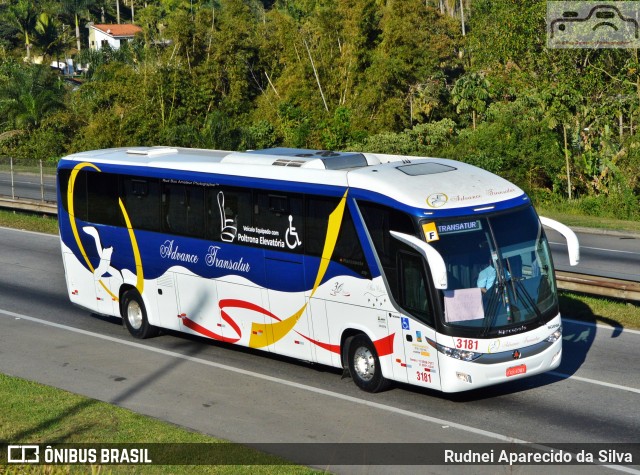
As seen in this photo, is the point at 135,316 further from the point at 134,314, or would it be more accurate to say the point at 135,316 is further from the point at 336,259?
the point at 336,259

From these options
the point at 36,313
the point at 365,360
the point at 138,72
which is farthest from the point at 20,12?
the point at 365,360

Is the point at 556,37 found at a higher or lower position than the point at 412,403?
higher

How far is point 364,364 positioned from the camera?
14469 millimetres

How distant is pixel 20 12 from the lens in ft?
312

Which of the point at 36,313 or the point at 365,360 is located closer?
the point at 365,360

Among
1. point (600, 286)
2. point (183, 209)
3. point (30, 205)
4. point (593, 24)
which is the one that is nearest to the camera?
point (183, 209)

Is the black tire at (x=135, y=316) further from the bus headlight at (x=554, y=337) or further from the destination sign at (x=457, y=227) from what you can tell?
the bus headlight at (x=554, y=337)

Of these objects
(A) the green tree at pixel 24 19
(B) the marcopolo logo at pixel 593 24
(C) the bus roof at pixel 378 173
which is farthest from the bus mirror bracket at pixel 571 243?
(A) the green tree at pixel 24 19

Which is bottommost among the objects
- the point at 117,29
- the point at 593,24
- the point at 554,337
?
the point at 554,337

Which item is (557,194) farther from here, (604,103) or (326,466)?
(326,466)

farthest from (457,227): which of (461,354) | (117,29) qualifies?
(117,29)

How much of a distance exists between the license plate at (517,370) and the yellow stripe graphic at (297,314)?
3186 millimetres

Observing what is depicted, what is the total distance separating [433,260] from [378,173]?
6.91 ft

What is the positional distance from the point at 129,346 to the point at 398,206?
6.80m
